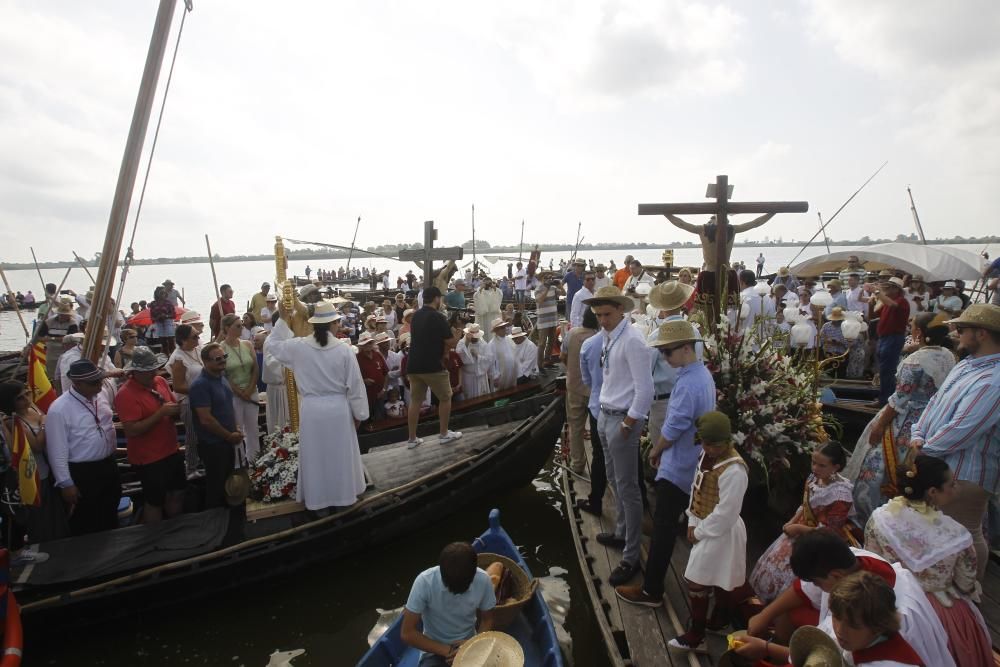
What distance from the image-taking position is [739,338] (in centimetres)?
450

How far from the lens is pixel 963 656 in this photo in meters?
2.53

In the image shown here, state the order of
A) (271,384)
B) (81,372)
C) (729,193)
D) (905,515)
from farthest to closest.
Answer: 1. (271,384)
2. (729,193)
3. (81,372)
4. (905,515)

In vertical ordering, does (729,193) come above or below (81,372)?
above

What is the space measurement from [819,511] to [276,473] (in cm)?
520

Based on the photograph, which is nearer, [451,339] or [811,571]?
[811,571]

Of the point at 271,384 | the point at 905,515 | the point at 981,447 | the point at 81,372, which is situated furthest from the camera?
the point at 271,384

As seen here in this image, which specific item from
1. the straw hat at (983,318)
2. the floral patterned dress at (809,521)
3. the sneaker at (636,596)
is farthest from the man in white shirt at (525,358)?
the straw hat at (983,318)

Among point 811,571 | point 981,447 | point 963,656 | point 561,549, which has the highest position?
point 981,447

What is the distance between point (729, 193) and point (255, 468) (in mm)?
5968

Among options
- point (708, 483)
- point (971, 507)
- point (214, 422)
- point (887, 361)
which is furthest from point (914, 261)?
point (214, 422)

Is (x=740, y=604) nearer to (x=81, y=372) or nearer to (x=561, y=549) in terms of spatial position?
(x=561, y=549)

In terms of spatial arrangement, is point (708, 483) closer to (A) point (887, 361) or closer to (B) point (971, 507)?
(B) point (971, 507)

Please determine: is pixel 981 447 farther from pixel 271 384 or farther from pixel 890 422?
pixel 271 384

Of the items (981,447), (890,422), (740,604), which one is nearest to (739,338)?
(890,422)
